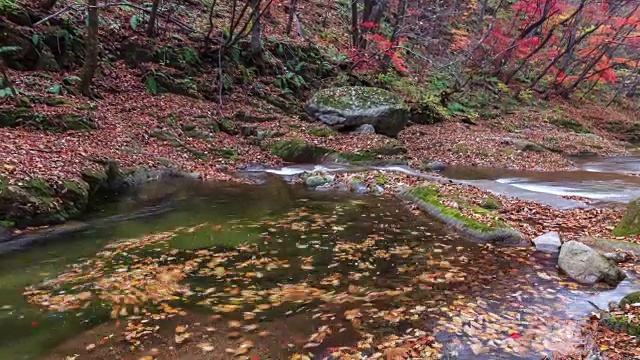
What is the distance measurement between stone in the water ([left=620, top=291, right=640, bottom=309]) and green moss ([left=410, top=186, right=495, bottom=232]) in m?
2.84

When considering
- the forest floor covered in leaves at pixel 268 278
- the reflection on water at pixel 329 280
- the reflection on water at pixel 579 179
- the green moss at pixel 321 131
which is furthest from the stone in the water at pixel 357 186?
the green moss at pixel 321 131

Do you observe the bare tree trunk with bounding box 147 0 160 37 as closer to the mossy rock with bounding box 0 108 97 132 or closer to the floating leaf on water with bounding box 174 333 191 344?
the mossy rock with bounding box 0 108 97 132

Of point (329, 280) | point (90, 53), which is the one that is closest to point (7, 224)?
point (329, 280)

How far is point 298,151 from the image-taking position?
16.2m

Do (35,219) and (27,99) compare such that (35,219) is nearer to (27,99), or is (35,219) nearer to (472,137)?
(27,99)

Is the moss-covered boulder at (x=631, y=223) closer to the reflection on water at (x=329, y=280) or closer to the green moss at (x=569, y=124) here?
the reflection on water at (x=329, y=280)

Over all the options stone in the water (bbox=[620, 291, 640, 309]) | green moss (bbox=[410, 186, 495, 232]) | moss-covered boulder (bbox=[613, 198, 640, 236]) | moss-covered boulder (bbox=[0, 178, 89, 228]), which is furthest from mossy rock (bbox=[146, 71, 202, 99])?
stone in the water (bbox=[620, 291, 640, 309])

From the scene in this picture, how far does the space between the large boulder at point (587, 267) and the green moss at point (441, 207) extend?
5.31 feet

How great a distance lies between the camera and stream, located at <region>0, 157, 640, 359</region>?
179 inches

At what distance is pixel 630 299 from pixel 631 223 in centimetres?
354

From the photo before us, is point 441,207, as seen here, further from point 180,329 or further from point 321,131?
point 321,131

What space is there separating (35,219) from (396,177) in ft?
28.8

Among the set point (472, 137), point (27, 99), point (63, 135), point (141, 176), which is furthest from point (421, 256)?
point (472, 137)

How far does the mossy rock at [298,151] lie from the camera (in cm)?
1616
